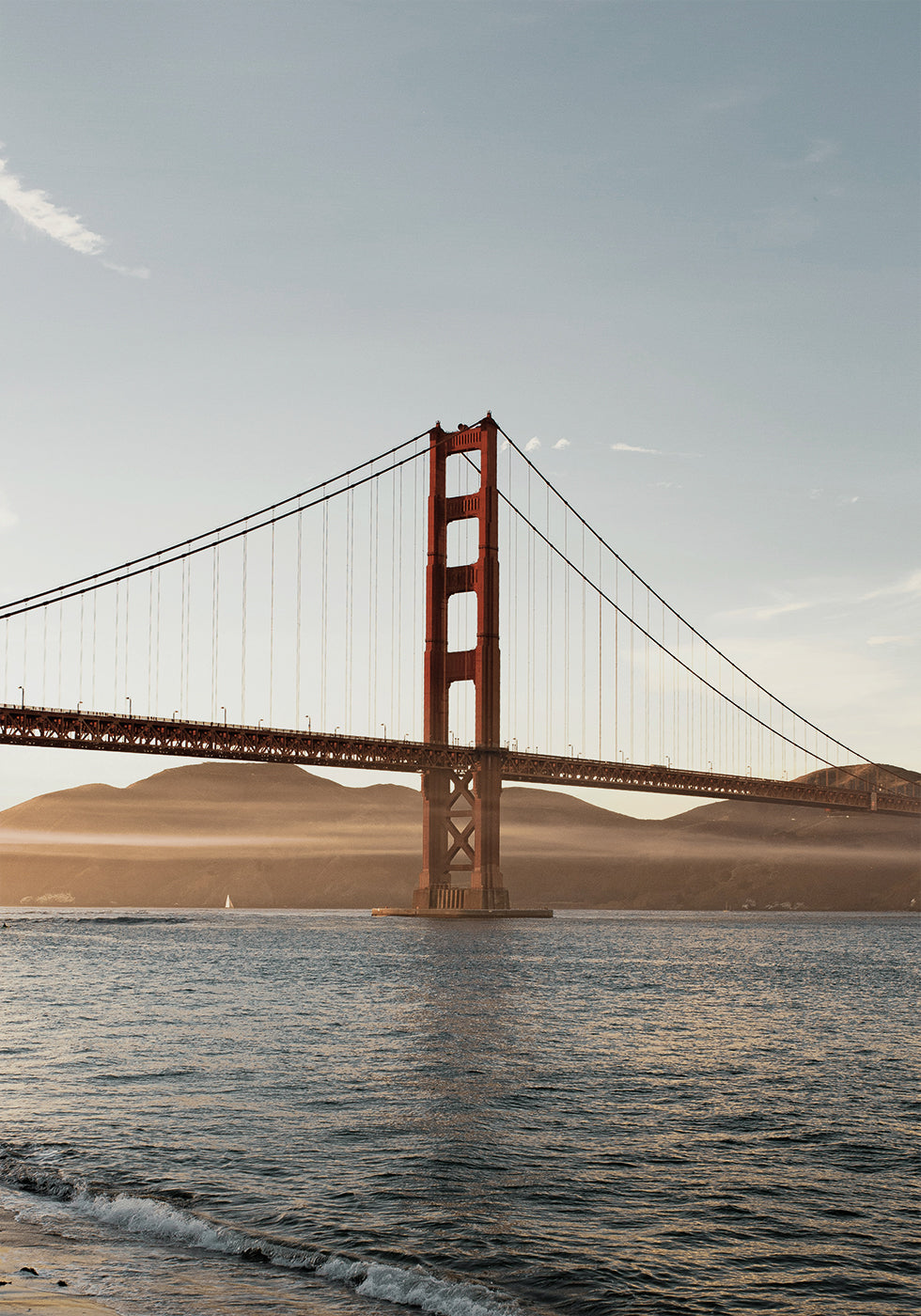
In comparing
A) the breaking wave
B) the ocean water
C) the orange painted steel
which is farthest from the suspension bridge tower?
the breaking wave

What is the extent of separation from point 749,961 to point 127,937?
46709 millimetres

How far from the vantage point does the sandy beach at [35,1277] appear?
1002cm

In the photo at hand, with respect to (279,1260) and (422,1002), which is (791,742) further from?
(279,1260)

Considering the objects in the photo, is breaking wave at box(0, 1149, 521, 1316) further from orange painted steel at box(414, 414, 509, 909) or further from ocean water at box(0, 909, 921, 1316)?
orange painted steel at box(414, 414, 509, 909)

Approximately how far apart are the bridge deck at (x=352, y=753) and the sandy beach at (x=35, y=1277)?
206ft

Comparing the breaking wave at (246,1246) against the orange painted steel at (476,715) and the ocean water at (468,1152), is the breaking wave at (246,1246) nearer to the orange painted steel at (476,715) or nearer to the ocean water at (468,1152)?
the ocean water at (468,1152)

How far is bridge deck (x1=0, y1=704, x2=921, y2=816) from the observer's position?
7438cm

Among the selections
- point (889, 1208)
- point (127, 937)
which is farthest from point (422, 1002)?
point (127, 937)

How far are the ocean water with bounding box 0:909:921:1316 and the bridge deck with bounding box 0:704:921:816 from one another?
39.7 m

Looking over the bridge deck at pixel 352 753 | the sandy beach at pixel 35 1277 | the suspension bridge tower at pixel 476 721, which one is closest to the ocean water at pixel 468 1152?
the sandy beach at pixel 35 1277

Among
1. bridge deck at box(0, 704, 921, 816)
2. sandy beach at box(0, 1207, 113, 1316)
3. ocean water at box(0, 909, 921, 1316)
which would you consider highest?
bridge deck at box(0, 704, 921, 816)

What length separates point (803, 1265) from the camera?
1167 cm

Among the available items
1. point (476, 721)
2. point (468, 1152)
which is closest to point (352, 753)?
point (476, 721)

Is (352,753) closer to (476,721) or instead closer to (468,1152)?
(476,721)
